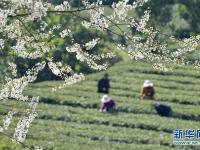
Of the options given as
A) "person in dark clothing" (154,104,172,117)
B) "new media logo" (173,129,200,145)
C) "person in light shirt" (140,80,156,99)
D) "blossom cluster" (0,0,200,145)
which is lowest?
"new media logo" (173,129,200,145)

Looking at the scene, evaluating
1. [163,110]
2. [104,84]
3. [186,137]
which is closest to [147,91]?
[104,84]

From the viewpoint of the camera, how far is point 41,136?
14352 mm

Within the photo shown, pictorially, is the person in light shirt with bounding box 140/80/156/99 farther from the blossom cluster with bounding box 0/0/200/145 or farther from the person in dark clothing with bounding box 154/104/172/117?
the blossom cluster with bounding box 0/0/200/145

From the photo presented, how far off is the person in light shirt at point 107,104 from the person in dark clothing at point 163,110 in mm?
1285

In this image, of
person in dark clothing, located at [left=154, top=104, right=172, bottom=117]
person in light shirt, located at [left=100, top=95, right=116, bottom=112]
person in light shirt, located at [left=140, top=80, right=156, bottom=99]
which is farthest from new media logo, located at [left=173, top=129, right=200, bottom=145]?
person in light shirt, located at [left=140, top=80, right=156, bottom=99]

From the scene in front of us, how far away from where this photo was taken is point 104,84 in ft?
63.4

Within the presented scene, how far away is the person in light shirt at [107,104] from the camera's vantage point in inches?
675

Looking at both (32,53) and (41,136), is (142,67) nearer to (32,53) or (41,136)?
(41,136)

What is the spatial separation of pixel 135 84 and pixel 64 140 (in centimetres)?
759

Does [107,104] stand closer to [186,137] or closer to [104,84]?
[104,84]

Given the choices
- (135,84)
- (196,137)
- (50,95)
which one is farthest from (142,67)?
(196,137)

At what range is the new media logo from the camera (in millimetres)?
14111

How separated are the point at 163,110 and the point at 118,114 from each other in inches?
52.8

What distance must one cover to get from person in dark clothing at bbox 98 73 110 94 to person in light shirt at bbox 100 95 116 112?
1.83 metres
